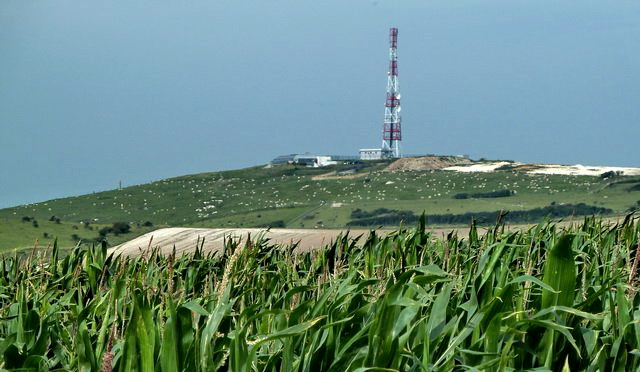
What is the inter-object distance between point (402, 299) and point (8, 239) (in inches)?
1292

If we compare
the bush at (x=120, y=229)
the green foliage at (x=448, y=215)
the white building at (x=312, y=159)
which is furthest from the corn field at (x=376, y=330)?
the white building at (x=312, y=159)

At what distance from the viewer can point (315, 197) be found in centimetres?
7050

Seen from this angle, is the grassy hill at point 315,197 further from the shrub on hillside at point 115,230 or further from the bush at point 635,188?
the shrub on hillside at point 115,230

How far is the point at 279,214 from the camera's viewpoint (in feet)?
198

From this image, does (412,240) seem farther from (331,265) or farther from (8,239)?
(8,239)

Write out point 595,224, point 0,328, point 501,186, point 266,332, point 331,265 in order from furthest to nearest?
point 501,186
point 595,224
point 331,265
point 0,328
point 266,332

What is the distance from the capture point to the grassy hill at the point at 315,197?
5697 cm

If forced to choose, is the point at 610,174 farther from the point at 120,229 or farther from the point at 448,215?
the point at 120,229

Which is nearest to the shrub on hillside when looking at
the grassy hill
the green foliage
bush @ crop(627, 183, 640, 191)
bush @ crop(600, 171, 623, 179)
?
the grassy hill

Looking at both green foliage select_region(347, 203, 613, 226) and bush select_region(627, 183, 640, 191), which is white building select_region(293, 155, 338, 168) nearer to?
green foliage select_region(347, 203, 613, 226)

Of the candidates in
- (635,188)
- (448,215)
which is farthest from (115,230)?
(635,188)

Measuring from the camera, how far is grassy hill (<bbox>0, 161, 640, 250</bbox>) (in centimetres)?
5697

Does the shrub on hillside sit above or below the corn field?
below

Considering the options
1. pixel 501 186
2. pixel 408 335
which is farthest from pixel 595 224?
pixel 501 186
